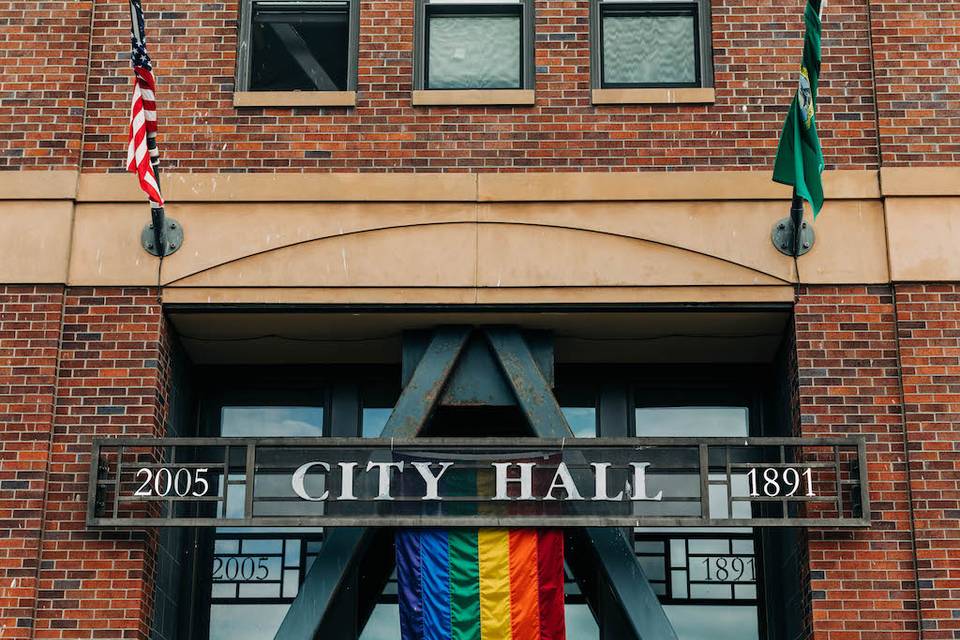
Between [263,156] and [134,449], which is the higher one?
[263,156]

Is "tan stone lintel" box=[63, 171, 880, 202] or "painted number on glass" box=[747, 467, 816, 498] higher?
"tan stone lintel" box=[63, 171, 880, 202]

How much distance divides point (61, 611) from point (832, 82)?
22.9 feet

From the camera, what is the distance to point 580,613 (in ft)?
42.8

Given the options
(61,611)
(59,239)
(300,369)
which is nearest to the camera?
(61,611)

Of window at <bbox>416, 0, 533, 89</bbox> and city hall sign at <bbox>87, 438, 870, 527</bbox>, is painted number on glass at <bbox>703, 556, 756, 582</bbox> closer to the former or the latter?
city hall sign at <bbox>87, 438, 870, 527</bbox>

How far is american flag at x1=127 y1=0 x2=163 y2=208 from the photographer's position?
1195 cm

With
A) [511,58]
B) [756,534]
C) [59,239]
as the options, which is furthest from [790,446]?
[59,239]

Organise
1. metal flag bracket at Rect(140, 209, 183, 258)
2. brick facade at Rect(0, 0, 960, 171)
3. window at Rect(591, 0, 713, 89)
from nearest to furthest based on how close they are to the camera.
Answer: metal flag bracket at Rect(140, 209, 183, 258) → brick facade at Rect(0, 0, 960, 171) → window at Rect(591, 0, 713, 89)

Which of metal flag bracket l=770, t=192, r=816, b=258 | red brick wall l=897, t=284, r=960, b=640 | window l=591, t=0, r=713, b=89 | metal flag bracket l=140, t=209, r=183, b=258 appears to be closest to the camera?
red brick wall l=897, t=284, r=960, b=640

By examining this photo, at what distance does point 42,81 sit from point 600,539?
5562 millimetres

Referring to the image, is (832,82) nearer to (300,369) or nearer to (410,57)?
(410,57)

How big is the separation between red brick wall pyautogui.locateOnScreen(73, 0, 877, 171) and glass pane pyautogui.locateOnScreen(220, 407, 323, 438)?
2.06 metres

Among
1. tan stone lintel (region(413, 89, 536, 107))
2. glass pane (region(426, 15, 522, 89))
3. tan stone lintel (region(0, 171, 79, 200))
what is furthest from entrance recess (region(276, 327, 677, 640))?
tan stone lintel (region(0, 171, 79, 200))

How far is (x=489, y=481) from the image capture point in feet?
39.1
